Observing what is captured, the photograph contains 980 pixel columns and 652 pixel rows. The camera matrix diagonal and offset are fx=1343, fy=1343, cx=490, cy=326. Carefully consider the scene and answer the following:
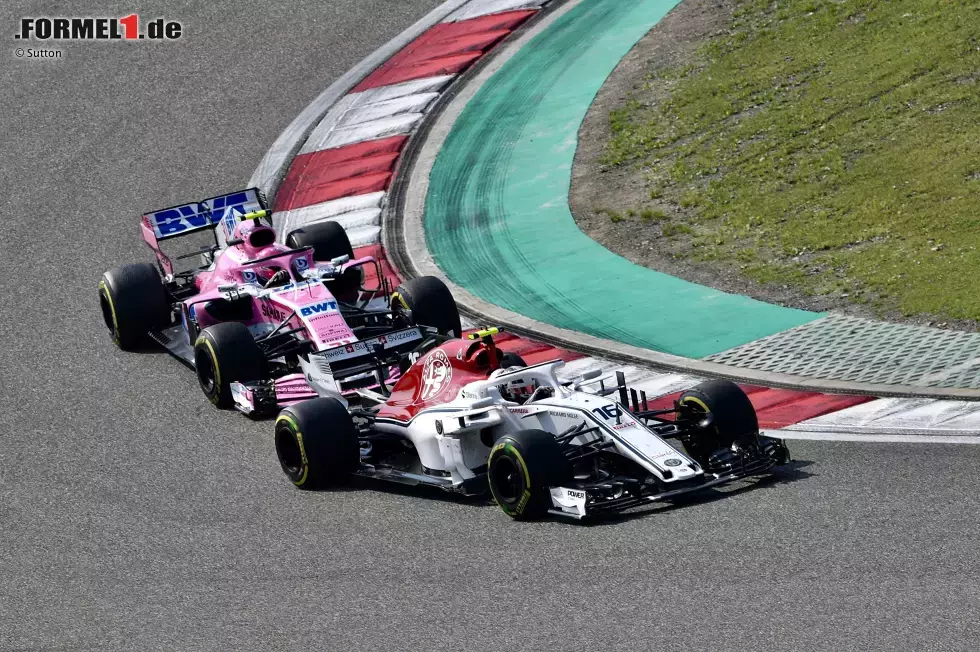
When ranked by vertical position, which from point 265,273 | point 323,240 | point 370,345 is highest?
point 323,240

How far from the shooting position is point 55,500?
12508mm

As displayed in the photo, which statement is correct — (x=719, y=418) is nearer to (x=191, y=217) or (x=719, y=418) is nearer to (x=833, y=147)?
(x=191, y=217)

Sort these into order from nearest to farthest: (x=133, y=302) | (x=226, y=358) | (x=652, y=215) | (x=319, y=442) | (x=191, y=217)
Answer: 1. (x=319, y=442)
2. (x=226, y=358)
3. (x=133, y=302)
4. (x=191, y=217)
5. (x=652, y=215)

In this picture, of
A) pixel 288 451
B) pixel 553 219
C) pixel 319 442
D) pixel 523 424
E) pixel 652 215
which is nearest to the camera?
pixel 523 424

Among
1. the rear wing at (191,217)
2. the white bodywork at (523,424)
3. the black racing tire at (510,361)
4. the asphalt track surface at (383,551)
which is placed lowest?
the asphalt track surface at (383,551)

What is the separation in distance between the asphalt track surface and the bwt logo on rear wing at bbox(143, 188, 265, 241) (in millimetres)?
1566

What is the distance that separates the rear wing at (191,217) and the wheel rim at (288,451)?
5.01 m

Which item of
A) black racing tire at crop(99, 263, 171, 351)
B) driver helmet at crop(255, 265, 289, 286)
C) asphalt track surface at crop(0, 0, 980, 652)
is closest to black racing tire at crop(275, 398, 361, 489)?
asphalt track surface at crop(0, 0, 980, 652)

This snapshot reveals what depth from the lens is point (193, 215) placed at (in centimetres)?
1717

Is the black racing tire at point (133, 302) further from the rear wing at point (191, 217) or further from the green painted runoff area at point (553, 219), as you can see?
the green painted runoff area at point (553, 219)

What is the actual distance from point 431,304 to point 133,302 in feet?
12.0

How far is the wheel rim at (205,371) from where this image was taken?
47.5ft

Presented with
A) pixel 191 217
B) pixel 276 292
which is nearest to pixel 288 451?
pixel 276 292

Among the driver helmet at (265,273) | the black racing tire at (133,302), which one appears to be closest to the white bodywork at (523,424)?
the driver helmet at (265,273)
